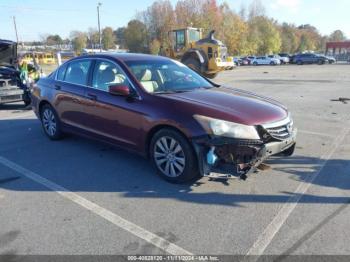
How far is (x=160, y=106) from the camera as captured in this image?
4484 mm

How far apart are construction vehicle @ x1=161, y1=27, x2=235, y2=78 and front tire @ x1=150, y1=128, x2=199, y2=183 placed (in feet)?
55.5

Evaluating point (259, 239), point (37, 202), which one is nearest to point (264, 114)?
point (259, 239)

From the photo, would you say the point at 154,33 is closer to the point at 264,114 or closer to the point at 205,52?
the point at 205,52

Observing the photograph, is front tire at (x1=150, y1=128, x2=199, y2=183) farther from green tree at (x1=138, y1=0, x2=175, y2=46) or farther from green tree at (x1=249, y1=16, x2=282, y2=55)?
green tree at (x1=249, y1=16, x2=282, y2=55)

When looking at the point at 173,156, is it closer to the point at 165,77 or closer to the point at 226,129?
the point at 226,129

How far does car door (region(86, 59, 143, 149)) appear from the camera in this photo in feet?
15.8

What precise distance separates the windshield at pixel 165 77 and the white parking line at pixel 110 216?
173cm

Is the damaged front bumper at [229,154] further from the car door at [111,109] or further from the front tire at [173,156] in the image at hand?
the car door at [111,109]

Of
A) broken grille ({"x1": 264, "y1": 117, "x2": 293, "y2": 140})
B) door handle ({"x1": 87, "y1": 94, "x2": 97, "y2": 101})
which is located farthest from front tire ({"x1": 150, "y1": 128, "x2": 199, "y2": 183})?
door handle ({"x1": 87, "y1": 94, "x2": 97, "y2": 101})

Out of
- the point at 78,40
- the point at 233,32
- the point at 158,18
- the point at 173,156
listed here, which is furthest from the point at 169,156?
the point at 78,40

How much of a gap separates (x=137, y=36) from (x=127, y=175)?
263 ft

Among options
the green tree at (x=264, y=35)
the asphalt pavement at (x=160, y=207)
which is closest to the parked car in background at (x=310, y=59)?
the green tree at (x=264, y=35)

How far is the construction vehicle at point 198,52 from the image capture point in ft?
70.8

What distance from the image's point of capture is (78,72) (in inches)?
235
